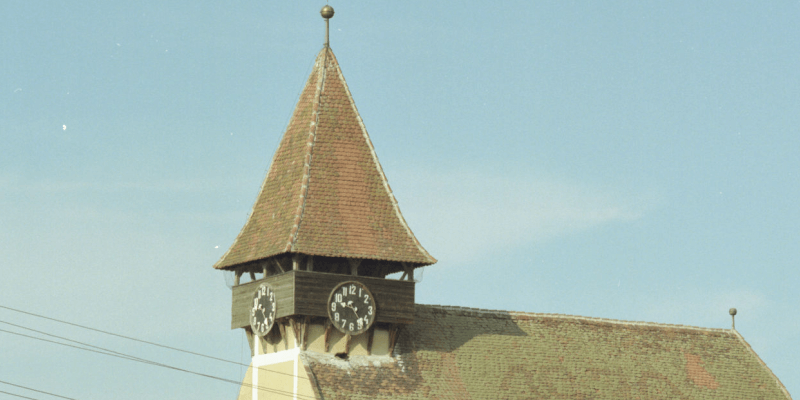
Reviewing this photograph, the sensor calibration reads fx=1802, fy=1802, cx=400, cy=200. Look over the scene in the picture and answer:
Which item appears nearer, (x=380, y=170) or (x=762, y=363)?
(x=380, y=170)

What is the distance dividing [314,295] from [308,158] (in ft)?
15.2

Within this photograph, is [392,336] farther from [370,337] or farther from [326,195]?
[326,195]

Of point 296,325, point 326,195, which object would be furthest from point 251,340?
point 326,195

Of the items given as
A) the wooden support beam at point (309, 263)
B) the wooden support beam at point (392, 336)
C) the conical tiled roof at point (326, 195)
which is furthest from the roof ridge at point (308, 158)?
the wooden support beam at point (392, 336)

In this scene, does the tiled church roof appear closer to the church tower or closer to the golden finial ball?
the church tower

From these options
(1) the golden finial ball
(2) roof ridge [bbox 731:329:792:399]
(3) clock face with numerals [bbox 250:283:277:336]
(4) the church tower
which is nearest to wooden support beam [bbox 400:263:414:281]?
(4) the church tower

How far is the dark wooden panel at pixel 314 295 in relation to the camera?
4984 centimetres

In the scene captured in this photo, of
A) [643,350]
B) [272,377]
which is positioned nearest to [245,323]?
[272,377]

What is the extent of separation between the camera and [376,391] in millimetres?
50062

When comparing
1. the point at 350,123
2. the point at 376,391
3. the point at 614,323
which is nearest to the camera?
the point at 376,391

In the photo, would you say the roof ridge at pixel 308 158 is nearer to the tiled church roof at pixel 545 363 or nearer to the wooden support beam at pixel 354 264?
the wooden support beam at pixel 354 264

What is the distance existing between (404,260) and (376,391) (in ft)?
13.1

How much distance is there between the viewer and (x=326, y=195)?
52.2m

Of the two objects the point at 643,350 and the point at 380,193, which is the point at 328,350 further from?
the point at 643,350
